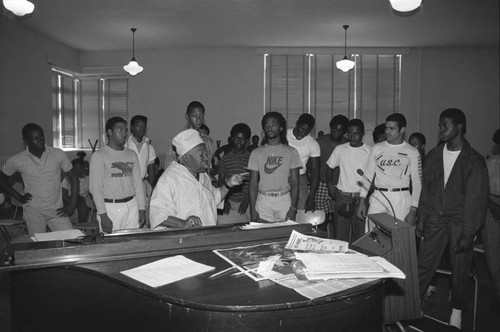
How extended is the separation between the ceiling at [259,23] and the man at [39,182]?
353 centimetres

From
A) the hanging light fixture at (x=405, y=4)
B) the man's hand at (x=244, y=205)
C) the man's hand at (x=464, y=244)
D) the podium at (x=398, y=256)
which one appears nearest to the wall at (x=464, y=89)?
the hanging light fixture at (x=405, y=4)

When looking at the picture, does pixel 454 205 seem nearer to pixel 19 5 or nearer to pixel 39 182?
pixel 39 182

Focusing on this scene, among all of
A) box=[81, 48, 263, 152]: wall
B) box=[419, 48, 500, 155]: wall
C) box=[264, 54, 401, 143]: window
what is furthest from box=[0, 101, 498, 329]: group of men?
box=[419, 48, 500, 155]: wall

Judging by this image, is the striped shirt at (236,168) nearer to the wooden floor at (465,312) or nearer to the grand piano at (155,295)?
the wooden floor at (465,312)

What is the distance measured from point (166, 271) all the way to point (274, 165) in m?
2.27

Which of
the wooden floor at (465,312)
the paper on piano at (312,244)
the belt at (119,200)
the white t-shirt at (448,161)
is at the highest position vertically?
the white t-shirt at (448,161)

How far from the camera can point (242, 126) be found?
4746mm

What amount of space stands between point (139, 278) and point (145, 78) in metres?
9.38

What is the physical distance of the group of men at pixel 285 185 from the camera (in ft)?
8.83

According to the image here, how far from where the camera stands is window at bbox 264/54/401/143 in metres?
10.4

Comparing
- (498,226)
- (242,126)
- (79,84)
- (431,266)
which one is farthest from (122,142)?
(79,84)

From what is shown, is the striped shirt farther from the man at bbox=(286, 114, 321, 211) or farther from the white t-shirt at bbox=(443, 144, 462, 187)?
the white t-shirt at bbox=(443, 144, 462, 187)

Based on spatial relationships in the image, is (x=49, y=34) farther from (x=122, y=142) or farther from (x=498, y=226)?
(x=498, y=226)

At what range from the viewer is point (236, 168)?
4.47 meters
